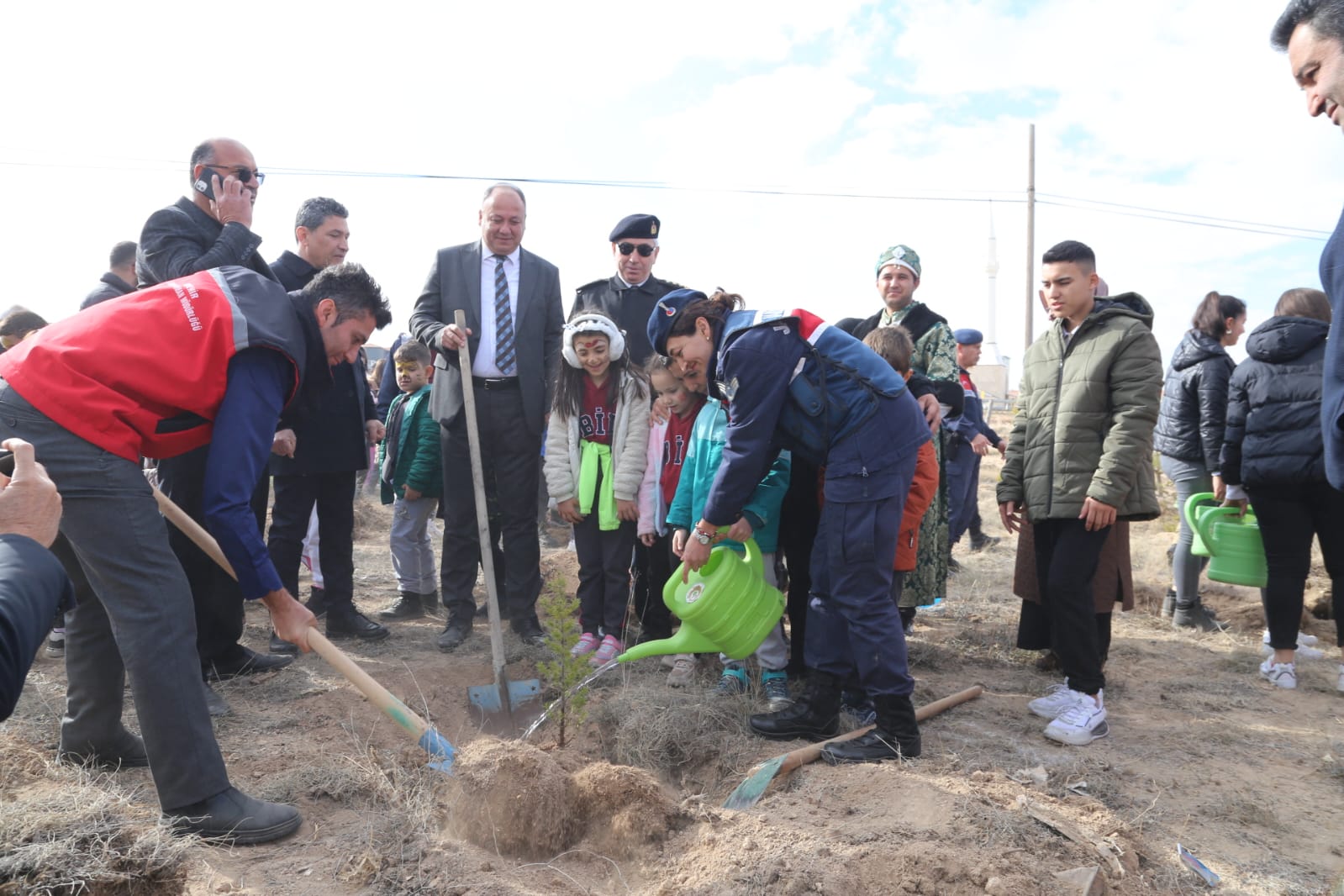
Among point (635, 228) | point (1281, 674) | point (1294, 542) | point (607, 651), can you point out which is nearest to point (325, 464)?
point (607, 651)

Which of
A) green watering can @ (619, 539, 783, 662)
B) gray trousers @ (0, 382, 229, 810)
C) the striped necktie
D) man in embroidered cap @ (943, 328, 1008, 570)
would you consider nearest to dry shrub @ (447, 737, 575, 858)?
green watering can @ (619, 539, 783, 662)

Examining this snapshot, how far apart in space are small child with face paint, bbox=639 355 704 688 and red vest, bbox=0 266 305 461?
201 centimetres

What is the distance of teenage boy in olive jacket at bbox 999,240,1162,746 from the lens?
11.6 feet

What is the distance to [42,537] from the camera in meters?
1.77

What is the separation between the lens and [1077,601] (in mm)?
3609

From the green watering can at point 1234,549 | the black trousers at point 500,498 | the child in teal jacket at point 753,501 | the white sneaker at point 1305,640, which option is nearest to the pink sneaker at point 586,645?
the black trousers at point 500,498

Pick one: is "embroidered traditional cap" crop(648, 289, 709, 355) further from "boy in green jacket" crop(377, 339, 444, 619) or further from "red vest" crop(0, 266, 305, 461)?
"boy in green jacket" crop(377, 339, 444, 619)

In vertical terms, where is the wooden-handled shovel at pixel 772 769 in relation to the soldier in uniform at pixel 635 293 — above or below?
below

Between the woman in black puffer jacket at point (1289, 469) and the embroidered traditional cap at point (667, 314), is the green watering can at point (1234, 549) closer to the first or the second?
the woman in black puffer jacket at point (1289, 469)

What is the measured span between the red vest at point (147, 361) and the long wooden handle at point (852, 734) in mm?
2177

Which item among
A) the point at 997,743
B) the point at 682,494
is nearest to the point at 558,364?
the point at 682,494

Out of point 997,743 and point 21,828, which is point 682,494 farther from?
point 21,828

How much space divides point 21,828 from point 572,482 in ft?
9.60

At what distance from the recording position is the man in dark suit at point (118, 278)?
4.52 meters
